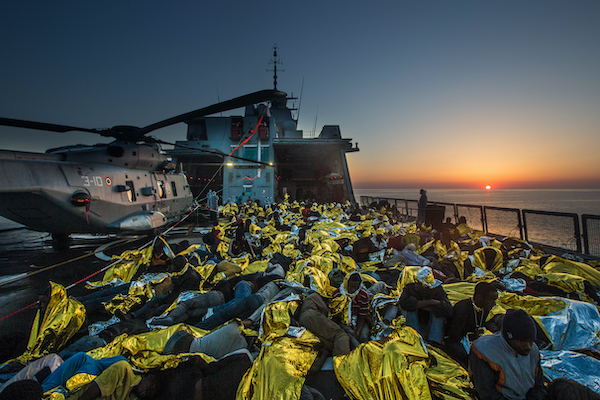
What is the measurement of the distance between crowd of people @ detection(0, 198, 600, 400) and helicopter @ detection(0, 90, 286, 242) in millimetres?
2775

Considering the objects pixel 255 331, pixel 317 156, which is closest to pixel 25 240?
pixel 255 331

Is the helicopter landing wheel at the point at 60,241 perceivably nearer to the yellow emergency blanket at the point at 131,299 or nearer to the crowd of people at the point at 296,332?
the crowd of people at the point at 296,332

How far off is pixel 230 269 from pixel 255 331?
6.10 ft

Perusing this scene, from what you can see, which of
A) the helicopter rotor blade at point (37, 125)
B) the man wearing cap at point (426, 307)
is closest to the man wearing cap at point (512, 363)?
the man wearing cap at point (426, 307)

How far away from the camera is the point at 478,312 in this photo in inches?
104

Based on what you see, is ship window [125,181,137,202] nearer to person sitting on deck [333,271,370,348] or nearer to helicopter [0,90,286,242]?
helicopter [0,90,286,242]

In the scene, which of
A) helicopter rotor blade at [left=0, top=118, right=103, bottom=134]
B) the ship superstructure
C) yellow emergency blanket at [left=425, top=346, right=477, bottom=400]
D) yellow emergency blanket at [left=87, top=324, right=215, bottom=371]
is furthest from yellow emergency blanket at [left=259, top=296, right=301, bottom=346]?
the ship superstructure

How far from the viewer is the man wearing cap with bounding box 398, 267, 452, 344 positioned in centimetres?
259

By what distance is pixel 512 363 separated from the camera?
171 cm

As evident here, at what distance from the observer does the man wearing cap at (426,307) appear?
102 inches

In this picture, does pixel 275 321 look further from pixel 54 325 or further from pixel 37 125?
pixel 37 125

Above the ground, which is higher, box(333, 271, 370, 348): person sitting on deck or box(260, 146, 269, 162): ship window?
box(260, 146, 269, 162): ship window

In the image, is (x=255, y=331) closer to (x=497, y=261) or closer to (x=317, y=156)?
(x=497, y=261)

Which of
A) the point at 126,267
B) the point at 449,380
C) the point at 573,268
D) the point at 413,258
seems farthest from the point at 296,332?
the point at 573,268
